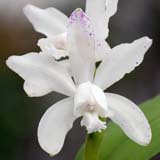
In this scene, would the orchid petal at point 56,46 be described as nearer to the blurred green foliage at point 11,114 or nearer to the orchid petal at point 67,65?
the orchid petal at point 67,65

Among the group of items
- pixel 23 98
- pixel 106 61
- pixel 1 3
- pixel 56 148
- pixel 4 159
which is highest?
pixel 106 61

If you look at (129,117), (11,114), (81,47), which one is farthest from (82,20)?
(11,114)

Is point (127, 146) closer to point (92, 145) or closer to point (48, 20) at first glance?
point (92, 145)

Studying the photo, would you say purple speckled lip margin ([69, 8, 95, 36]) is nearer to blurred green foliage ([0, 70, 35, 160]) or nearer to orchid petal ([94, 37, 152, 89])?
orchid petal ([94, 37, 152, 89])

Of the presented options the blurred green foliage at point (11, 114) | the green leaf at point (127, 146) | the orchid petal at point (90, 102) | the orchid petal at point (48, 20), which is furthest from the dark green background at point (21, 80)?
the orchid petal at point (90, 102)

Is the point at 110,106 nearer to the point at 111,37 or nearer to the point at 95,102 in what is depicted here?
the point at 95,102

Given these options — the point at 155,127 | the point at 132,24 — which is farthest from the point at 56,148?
the point at 132,24
